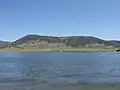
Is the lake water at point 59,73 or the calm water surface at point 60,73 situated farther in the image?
the calm water surface at point 60,73

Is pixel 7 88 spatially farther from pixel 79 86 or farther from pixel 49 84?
pixel 79 86

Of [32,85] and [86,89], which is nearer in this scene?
[86,89]

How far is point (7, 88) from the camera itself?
31.6m

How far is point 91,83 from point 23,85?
7.54 m

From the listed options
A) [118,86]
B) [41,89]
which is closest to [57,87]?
[41,89]

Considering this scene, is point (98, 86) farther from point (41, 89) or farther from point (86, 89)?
point (41, 89)

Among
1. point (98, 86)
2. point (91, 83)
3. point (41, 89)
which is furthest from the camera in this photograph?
point (91, 83)

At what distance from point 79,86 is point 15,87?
6616mm

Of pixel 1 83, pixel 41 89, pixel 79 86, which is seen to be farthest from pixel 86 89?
pixel 1 83

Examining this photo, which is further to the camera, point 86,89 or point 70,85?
point 70,85

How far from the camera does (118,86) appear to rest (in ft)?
108

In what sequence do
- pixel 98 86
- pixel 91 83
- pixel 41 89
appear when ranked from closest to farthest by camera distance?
pixel 41 89 < pixel 98 86 < pixel 91 83

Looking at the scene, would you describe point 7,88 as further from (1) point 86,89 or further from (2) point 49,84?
(1) point 86,89

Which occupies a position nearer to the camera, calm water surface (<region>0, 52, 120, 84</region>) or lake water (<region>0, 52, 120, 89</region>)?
lake water (<region>0, 52, 120, 89</region>)
